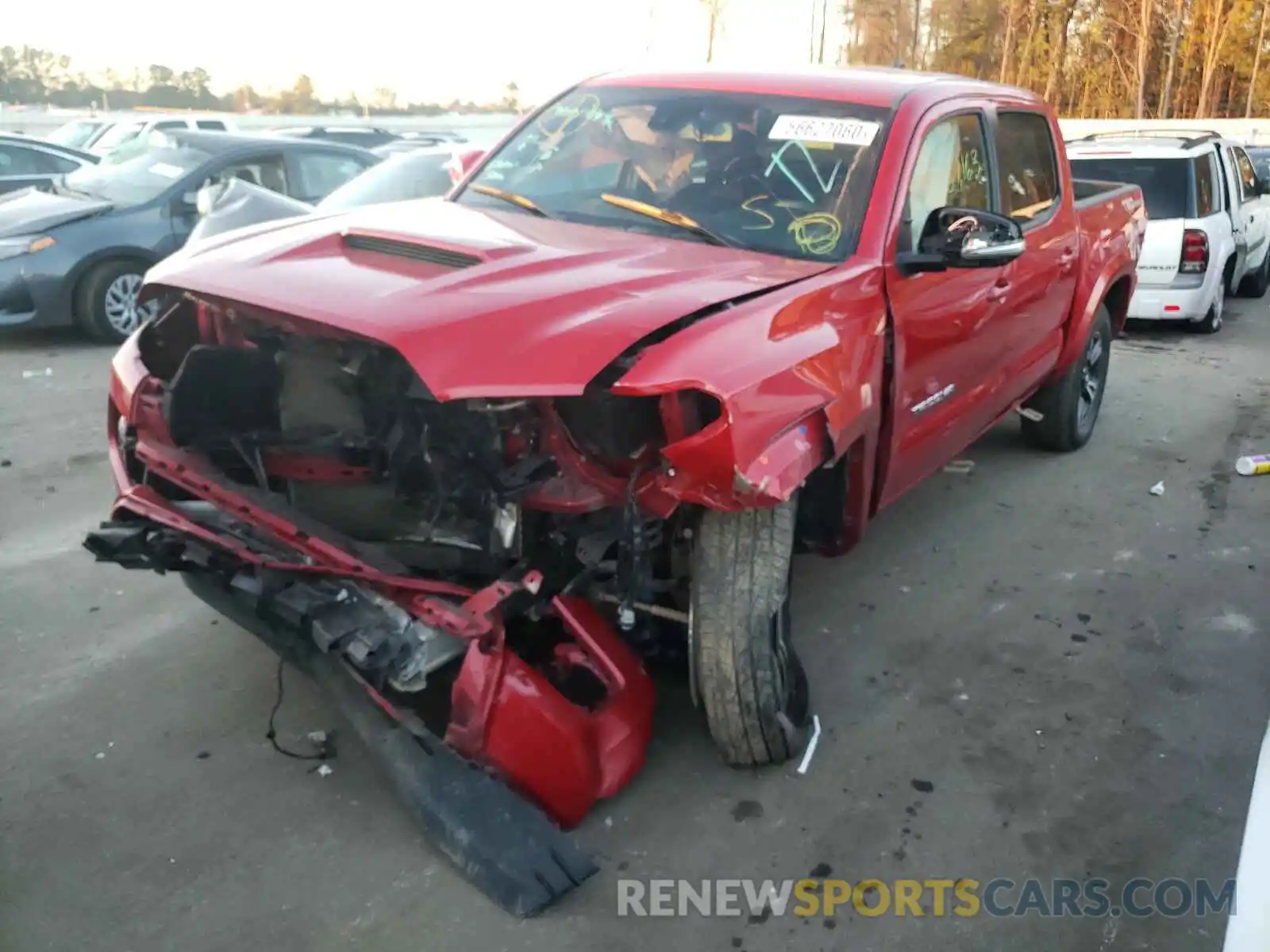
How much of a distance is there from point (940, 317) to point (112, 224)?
653cm

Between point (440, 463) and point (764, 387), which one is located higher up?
point (764, 387)

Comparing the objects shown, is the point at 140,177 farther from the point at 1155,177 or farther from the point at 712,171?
the point at 1155,177

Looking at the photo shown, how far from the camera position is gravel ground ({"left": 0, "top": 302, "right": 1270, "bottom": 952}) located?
2586 mm

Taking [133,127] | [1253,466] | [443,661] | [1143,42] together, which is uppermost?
[1143,42]

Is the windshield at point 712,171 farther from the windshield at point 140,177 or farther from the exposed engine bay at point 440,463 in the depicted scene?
the windshield at point 140,177

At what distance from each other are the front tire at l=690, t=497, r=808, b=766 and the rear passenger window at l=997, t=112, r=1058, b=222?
2.24 metres

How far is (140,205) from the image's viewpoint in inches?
320

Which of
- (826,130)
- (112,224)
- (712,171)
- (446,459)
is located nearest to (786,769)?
(446,459)

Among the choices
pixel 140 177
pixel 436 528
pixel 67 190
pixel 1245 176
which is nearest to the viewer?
pixel 436 528

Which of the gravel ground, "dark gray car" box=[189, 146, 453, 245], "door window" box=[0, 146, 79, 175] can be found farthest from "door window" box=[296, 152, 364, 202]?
the gravel ground

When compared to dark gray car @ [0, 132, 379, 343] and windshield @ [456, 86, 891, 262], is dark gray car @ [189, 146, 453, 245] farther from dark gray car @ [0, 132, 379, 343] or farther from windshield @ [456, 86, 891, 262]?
windshield @ [456, 86, 891, 262]

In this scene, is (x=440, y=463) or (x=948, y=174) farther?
(x=948, y=174)

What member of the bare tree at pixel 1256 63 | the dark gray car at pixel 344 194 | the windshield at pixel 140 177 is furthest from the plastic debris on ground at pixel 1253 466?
the bare tree at pixel 1256 63

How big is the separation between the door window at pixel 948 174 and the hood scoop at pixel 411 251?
1450 mm
